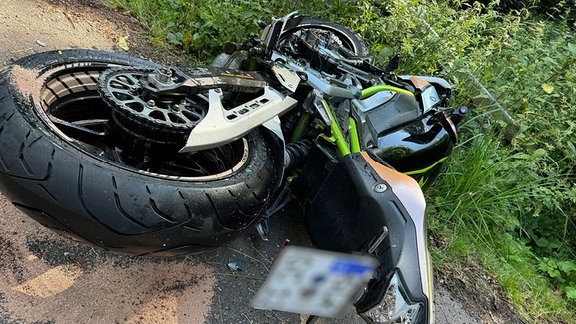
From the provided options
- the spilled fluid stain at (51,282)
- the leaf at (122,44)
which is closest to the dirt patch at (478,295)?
the spilled fluid stain at (51,282)

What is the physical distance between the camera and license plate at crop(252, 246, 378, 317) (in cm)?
137

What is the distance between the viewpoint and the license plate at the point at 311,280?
1372 mm

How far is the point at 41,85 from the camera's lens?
204 cm

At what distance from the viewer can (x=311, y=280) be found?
140 cm

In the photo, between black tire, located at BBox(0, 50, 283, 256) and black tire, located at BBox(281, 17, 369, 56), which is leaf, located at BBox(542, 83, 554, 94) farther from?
black tire, located at BBox(0, 50, 283, 256)

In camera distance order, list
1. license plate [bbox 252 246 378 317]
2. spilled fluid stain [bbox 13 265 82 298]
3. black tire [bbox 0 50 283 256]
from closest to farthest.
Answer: license plate [bbox 252 246 378 317] → black tire [bbox 0 50 283 256] → spilled fluid stain [bbox 13 265 82 298]

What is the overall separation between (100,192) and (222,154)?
692mm

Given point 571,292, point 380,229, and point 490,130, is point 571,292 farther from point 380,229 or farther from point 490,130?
point 380,229

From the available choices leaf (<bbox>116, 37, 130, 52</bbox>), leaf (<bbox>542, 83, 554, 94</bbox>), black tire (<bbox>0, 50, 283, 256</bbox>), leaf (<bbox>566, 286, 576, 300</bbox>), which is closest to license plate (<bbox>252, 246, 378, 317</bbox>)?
black tire (<bbox>0, 50, 283, 256</bbox>)

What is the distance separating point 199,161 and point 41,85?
0.70m

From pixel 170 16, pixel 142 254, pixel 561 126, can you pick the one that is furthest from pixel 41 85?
pixel 561 126

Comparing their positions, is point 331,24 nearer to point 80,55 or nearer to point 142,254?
point 80,55

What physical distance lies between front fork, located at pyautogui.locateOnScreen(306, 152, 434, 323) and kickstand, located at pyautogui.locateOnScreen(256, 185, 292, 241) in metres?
0.16

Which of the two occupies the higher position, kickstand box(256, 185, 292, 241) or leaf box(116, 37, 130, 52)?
leaf box(116, 37, 130, 52)
